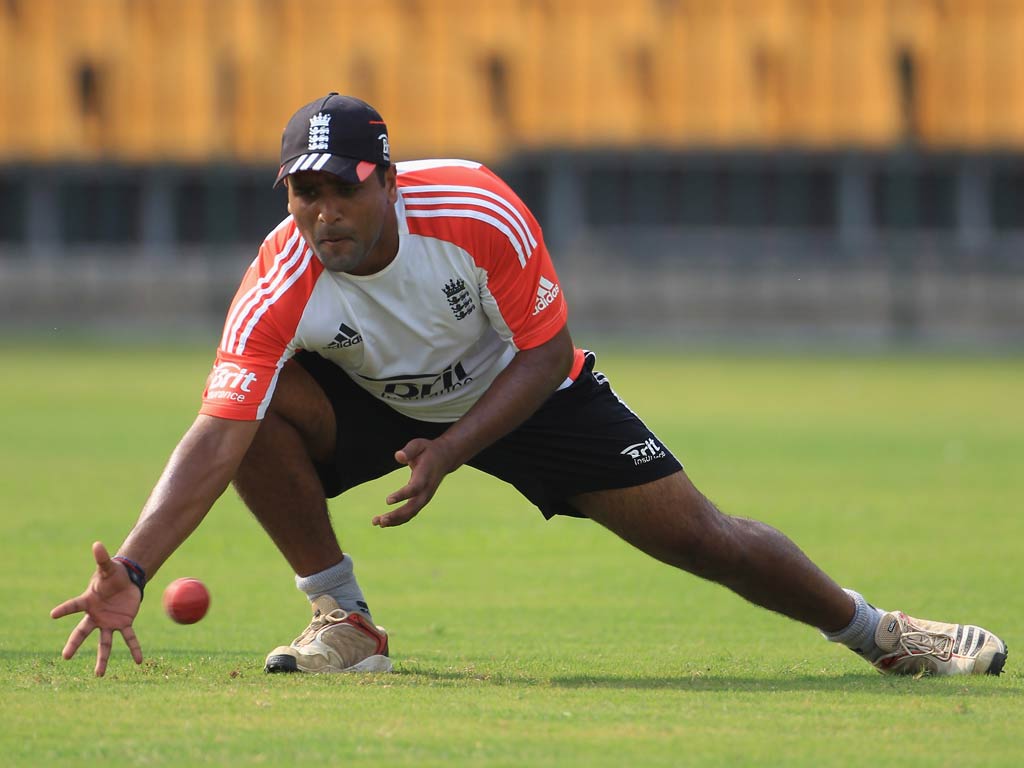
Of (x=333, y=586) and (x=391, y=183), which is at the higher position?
(x=391, y=183)

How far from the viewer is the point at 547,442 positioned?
7.01m

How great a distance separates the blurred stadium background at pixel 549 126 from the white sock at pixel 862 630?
38.5 metres

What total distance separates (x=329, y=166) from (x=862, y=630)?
3.01 meters

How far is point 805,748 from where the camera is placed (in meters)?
5.44

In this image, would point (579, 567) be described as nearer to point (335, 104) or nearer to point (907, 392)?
point (335, 104)

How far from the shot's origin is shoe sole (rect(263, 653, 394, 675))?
6822 millimetres

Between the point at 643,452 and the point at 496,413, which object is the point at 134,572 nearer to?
the point at 496,413

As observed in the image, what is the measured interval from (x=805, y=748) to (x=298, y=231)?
9.07ft

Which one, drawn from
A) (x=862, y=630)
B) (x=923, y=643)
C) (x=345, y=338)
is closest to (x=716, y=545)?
(x=862, y=630)

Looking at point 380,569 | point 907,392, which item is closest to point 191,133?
point 907,392

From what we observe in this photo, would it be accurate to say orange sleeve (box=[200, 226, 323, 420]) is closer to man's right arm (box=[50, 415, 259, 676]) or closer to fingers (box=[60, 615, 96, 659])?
man's right arm (box=[50, 415, 259, 676])

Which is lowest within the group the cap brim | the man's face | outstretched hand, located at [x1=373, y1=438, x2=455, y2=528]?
outstretched hand, located at [x1=373, y1=438, x2=455, y2=528]

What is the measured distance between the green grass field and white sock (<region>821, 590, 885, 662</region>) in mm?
163

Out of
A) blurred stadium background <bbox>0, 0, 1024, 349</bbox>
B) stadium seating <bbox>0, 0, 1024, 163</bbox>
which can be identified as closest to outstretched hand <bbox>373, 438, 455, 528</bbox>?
blurred stadium background <bbox>0, 0, 1024, 349</bbox>
